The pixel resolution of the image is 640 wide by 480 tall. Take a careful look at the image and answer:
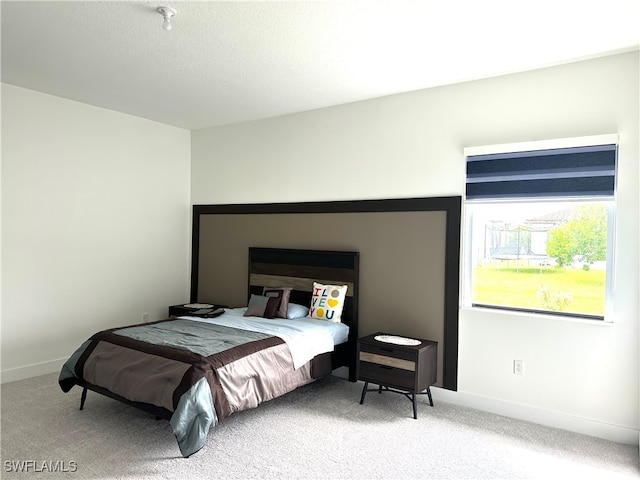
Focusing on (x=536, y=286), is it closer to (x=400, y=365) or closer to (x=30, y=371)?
(x=400, y=365)

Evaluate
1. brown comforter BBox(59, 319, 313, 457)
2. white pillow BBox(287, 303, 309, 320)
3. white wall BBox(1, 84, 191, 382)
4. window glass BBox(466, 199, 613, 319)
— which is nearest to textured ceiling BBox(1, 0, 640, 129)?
white wall BBox(1, 84, 191, 382)

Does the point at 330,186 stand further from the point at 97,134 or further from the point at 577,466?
the point at 577,466

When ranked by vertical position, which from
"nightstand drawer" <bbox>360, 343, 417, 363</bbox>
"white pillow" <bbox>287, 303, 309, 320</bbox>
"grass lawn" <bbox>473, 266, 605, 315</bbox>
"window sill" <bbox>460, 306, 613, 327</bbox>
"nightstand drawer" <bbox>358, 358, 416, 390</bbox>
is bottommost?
"nightstand drawer" <bbox>358, 358, 416, 390</bbox>

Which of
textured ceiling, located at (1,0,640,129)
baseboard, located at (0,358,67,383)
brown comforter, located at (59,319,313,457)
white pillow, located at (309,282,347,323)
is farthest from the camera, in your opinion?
white pillow, located at (309,282,347,323)

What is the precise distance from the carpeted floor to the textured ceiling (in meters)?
2.70

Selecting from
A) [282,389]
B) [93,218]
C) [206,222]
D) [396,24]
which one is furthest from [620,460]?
[93,218]

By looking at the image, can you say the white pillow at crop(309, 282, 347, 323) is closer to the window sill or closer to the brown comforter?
the brown comforter

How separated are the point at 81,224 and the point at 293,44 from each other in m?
3.06

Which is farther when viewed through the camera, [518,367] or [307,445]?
[518,367]

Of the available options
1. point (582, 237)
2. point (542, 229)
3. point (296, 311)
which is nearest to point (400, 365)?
point (296, 311)

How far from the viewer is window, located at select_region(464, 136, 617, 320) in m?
3.39

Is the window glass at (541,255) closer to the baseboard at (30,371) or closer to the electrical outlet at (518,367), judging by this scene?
the electrical outlet at (518,367)

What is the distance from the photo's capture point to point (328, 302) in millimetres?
4414

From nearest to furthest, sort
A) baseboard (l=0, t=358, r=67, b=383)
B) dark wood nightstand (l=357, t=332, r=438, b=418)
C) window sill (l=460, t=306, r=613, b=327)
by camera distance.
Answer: window sill (l=460, t=306, r=613, b=327) → dark wood nightstand (l=357, t=332, r=438, b=418) → baseboard (l=0, t=358, r=67, b=383)
